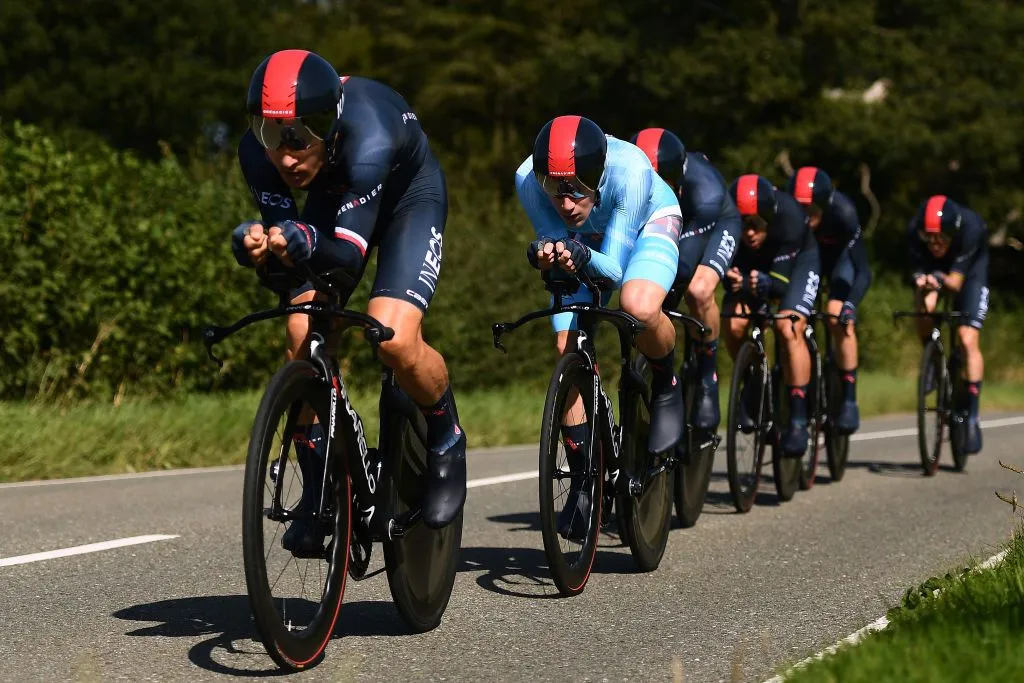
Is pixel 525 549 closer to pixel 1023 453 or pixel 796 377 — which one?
pixel 796 377

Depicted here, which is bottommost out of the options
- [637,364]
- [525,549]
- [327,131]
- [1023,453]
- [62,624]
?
[1023,453]

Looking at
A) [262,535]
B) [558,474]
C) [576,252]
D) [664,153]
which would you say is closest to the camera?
[262,535]

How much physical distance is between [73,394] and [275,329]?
2648 millimetres

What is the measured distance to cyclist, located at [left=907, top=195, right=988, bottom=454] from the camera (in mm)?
12484

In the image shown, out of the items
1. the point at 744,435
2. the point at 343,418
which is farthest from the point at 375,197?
the point at 744,435

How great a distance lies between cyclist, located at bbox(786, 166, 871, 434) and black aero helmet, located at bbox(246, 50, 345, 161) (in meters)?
7.01

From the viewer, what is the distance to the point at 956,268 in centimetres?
1272

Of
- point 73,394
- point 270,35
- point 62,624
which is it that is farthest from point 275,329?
point 270,35

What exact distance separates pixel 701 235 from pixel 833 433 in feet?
10.7

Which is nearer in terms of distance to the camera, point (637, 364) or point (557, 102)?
point (637, 364)

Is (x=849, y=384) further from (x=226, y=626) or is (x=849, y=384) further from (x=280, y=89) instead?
(x=280, y=89)

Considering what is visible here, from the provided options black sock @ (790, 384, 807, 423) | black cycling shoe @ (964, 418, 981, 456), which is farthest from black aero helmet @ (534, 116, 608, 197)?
black cycling shoe @ (964, 418, 981, 456)

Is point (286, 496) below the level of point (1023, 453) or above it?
above

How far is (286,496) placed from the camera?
492 centimetres
